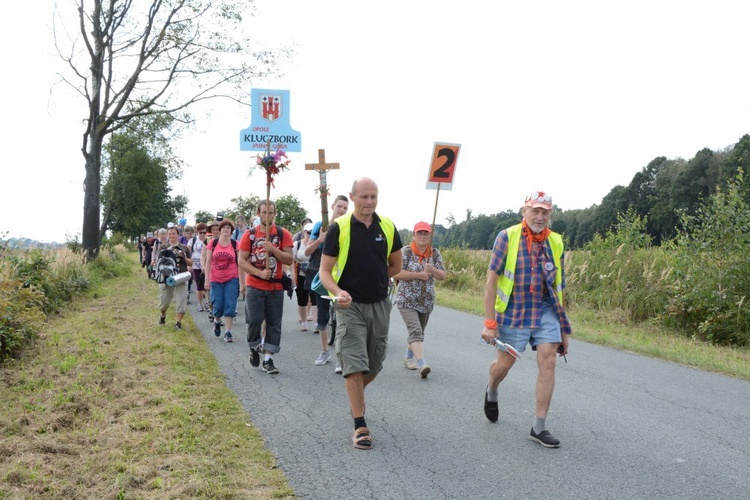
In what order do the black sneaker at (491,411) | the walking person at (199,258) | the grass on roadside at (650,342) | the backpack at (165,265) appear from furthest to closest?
the walking person at (199,258)
the backpack at (165,265)
the grass on roadside at (650,342)
the black sneaker at (491,411)

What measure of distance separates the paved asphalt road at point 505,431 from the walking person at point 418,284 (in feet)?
1.69

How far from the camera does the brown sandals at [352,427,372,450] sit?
5.15 m

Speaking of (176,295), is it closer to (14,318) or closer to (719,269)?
(14,318)

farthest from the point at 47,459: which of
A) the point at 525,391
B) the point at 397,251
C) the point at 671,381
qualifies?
the point at 671,381

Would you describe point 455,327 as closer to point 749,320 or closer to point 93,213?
point 749,320

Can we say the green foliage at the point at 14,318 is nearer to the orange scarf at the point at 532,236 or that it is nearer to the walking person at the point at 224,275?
the walking person at the point at 224,275

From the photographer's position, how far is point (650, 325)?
1426 centimetres

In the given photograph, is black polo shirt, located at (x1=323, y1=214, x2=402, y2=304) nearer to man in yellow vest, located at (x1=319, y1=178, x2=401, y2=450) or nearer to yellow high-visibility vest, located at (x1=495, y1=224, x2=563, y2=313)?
man in yellow vest, located at (x1=319, y1=178, x2=401, y2=450)

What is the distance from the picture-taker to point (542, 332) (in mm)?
5266

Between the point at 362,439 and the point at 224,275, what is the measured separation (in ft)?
19.0

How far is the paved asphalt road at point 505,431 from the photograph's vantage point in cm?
441

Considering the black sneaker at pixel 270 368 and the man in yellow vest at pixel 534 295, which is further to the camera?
the black sneaker at pixel 270 368

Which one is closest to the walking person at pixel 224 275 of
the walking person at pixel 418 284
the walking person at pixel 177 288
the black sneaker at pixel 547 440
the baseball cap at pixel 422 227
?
the walking person at pixel 177 288

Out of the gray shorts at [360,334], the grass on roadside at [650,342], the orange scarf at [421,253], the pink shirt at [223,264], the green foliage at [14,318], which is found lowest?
the grass on roadside at [650,342]
